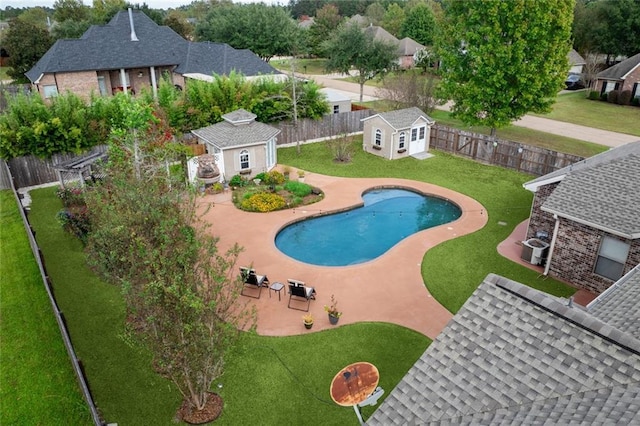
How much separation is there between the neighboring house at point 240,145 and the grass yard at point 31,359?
11261mm

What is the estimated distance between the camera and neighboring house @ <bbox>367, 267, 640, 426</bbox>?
6.28 metres

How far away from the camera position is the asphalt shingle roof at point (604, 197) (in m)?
15.4

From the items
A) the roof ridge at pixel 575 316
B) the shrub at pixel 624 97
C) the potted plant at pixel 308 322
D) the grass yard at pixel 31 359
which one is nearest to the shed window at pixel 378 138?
the potted plant at pixel 308 322

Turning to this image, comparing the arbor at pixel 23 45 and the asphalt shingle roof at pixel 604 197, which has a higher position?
the arbor at pixel 23 45

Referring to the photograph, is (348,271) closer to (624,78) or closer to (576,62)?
(624,78)

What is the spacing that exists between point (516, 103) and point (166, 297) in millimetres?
27585

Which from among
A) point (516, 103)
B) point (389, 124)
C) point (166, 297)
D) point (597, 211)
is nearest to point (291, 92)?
point (389, 124)

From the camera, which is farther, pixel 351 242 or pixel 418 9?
pixel 418 9

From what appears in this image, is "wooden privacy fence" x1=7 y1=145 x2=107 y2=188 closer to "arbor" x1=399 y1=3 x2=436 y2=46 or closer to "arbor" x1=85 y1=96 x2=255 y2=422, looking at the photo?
"arbor" x1=85 y1=96 x2=255 y2=422

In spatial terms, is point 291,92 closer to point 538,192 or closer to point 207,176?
point 207,176

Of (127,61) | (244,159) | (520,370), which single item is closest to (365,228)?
(244,159)

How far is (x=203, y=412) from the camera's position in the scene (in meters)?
11.3

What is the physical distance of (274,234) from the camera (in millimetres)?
21062

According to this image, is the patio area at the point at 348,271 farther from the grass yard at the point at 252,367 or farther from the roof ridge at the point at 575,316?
the roof ridge at the point at 575,316
